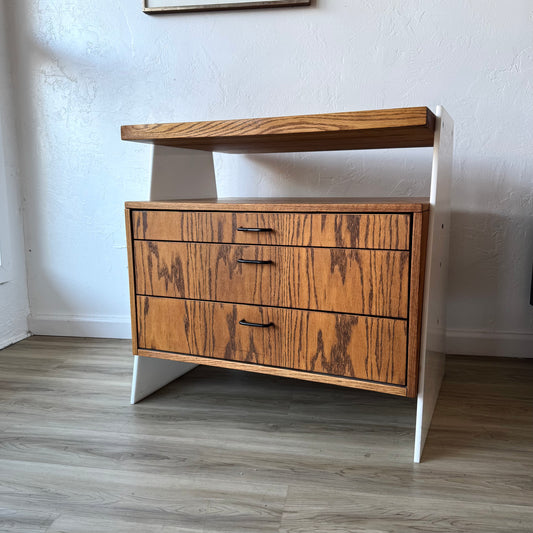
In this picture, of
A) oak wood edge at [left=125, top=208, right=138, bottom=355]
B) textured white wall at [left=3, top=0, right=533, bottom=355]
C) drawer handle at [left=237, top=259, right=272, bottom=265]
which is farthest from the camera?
textured white wall at [left=3, top=0, right=533, bottom=355]

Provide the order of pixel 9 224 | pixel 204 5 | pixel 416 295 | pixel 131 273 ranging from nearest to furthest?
pixel 416 295
pixel 131 273
pixel 204 5
pixel 9 224

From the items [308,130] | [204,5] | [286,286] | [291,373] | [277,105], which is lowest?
[291,373]

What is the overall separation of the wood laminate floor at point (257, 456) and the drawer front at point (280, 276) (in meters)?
0.31

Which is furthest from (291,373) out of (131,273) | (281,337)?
(131,273)

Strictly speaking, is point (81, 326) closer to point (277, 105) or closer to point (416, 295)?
point (277, 105)

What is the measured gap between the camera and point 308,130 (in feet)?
3.27

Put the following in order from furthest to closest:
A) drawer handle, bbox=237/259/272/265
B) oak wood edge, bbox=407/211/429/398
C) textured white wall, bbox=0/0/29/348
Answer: textured white wall, bbox=0/0/29/348 < drawer handle, bbox=237/259/272/265 < oak wood edge, bbox=407/211/429/398

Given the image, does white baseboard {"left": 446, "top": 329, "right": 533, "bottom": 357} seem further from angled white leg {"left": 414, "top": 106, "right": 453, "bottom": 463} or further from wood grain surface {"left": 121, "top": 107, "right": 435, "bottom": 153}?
wood grain surface {"left": 121, "top": 107, "right": 435, "bottom": 153}

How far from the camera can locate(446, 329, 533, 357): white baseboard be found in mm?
1586

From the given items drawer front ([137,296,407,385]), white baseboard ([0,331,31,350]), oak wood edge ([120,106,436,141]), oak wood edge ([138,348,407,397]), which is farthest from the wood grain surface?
white baseboard ([0,331,31,350])

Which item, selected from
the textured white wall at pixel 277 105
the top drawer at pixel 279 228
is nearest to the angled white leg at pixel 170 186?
the top drawer at pixel 279 228

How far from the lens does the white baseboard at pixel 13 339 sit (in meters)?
1.74

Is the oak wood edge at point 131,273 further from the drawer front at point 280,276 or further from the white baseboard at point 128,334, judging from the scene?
the white baseboard at point 128,334

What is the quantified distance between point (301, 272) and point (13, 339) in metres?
1.25
